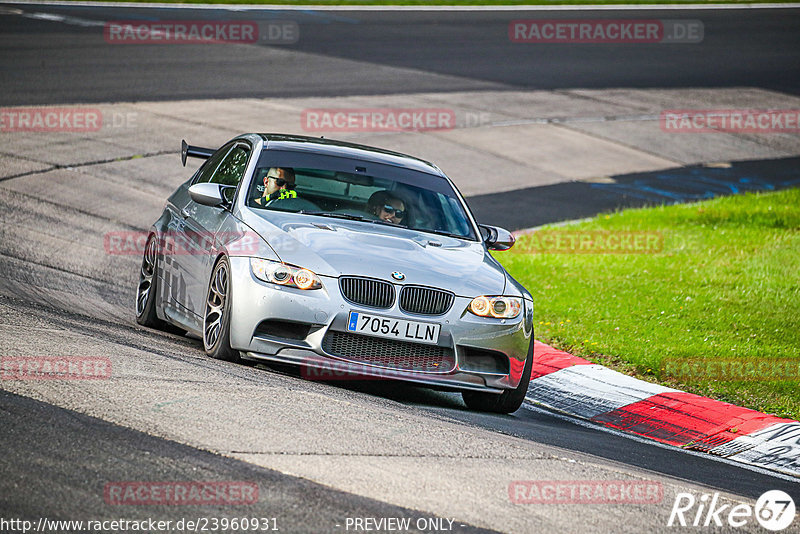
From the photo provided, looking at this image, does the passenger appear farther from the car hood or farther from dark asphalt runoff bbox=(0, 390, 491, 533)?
dark asphalt runoff bbox=(0, 390, 491, 533)

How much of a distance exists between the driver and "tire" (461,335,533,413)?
2.02 meters

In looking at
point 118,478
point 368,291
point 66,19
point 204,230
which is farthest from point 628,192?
point 66,19

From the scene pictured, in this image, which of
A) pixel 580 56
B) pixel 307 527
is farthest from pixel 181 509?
pixel 580 56

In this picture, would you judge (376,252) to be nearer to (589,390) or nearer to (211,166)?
(589,390)

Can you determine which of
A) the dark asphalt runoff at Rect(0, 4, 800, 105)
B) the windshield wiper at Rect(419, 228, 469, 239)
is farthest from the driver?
the dark asphalt runoff at Rect(0, 4, 800, 105)

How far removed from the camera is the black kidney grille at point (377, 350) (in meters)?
6.98

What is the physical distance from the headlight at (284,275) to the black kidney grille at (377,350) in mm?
352

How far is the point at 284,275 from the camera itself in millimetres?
7066

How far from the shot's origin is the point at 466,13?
35.3 m

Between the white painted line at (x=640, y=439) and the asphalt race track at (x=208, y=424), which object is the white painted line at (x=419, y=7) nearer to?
the asphalt race track at (x=208, y=424)

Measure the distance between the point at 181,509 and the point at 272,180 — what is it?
14.0ft

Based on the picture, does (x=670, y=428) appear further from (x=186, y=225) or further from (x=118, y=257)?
(x=118, y=257)

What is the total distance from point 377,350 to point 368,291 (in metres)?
0.38

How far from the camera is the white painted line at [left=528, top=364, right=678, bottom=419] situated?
8.32 metres
